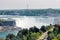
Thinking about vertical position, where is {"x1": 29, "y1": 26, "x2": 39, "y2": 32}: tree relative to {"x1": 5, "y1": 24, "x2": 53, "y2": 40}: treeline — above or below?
above

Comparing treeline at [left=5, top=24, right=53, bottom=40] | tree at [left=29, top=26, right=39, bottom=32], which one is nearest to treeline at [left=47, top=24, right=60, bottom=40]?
treeline at [left=5, top=24, right=53, bottom=40]

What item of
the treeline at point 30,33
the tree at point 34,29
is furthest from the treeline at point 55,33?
the tree at point 34,29

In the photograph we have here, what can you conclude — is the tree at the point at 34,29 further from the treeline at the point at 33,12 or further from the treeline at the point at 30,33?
the treeline at the point at 33,12

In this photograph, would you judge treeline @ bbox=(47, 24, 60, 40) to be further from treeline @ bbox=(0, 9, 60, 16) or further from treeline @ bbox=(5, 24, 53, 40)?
treeline @ bbox=(0, 9, 60, 16)
